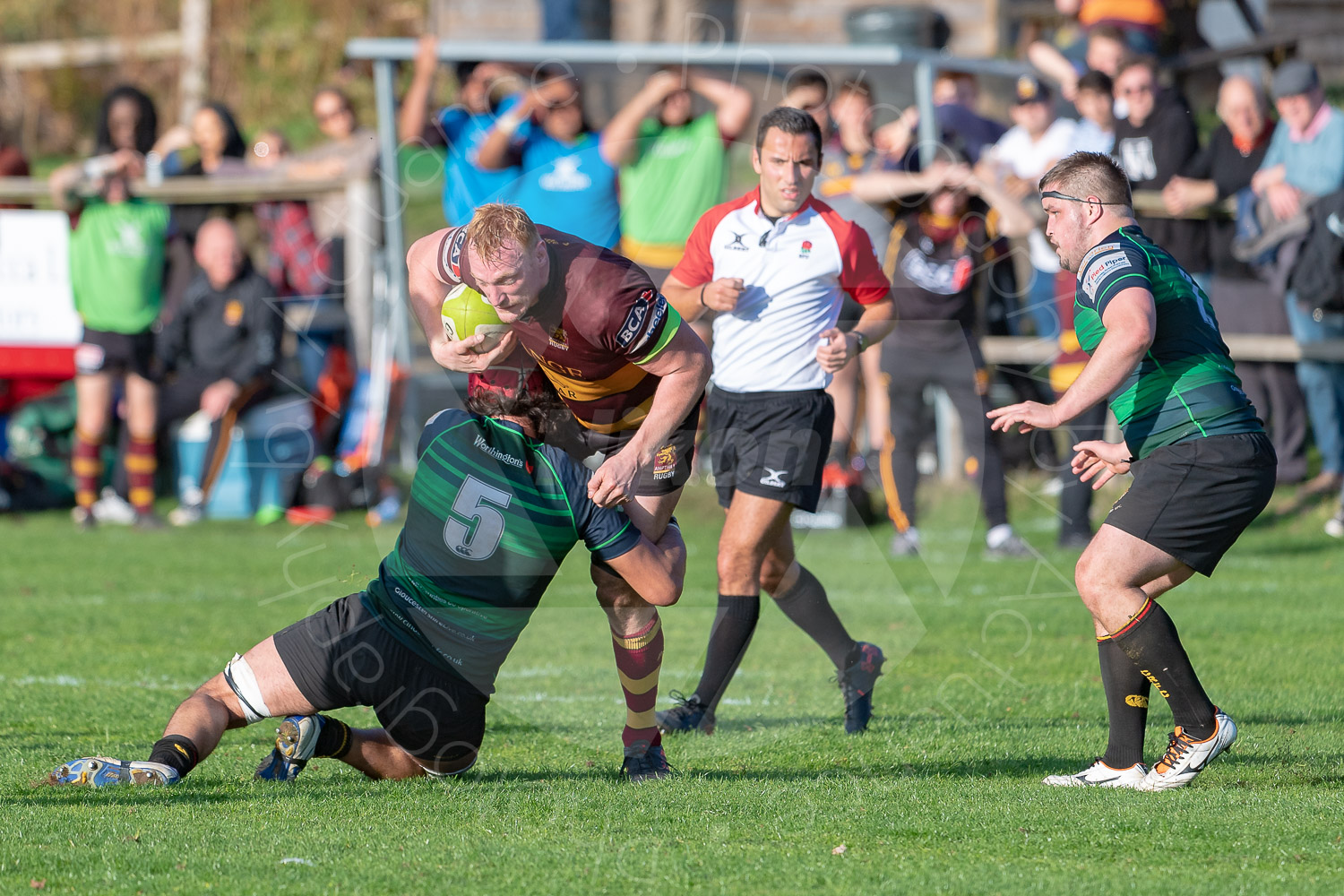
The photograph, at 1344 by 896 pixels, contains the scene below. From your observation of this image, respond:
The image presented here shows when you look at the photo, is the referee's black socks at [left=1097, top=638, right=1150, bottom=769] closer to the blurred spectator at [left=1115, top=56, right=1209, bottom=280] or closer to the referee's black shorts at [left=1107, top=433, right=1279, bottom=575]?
the referee's black shorts at [left=1107, top=433, right=1279, bottom=575]

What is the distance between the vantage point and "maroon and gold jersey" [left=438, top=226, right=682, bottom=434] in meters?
4.71

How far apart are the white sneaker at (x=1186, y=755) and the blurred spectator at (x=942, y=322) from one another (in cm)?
527

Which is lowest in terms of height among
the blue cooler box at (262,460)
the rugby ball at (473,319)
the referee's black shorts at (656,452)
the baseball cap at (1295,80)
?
the blue cooler box at (262,460)

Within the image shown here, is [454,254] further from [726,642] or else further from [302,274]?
[302,274]

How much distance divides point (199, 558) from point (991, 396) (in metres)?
6.11

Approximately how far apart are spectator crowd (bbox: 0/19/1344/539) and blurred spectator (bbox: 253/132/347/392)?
24 mm

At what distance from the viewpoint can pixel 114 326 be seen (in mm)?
12055

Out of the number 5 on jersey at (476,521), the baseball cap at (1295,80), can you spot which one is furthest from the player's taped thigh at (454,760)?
the baseball cap at (1295,80)

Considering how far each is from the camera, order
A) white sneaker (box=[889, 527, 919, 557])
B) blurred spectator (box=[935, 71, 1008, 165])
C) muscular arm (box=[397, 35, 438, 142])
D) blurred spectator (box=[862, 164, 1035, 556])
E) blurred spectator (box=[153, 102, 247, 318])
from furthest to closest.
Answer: blurred spectator (box=[153, 102, 247, 318]) < blurred spectator (box=[935, 71, 1008, 165]) < muscular arm (box=[397, 35, 438, 142]) < blurred spectator (box=[862, 164, 1035, 556]) < white sneaker (box=[889, 527, 919, 557])

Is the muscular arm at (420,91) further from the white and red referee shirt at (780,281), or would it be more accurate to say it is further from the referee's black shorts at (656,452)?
the referee's black shorts at (656,452)

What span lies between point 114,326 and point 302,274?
5.67 feet

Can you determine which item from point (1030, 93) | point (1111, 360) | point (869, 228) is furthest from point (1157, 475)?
point (1030, 93)

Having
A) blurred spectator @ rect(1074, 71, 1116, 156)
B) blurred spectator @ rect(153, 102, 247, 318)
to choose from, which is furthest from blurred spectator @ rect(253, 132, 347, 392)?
blurred spectator @ rect(1074, 71, 1116, 156)

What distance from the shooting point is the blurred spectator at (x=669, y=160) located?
848 centimetres
